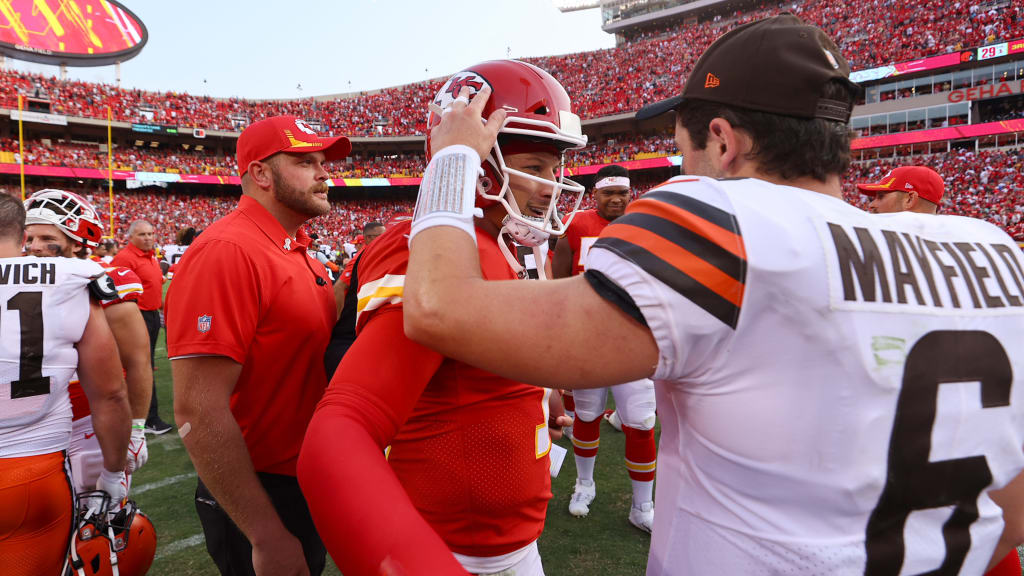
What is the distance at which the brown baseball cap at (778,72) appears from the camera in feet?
3.48

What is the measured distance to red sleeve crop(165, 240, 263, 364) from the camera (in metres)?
1.87

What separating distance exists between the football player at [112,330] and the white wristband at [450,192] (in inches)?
121

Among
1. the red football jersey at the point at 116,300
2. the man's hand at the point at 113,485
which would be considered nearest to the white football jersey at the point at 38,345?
the man's hand at the point at 113,485

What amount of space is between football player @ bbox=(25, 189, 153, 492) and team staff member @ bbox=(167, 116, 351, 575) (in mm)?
1542

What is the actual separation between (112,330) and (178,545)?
1692mm

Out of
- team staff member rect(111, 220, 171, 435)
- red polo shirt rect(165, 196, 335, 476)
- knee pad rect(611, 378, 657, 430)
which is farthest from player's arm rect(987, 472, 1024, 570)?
team staff member rect(111, 220, 171, 435)

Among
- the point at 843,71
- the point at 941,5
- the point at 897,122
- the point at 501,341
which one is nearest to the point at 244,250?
the point at 501,341

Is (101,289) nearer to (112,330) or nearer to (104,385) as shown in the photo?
(104,385)

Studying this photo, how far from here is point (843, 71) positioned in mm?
1114

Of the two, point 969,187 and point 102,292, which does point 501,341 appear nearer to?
point 102,292

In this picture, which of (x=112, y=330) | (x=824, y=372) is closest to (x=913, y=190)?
(x=824, y=372)

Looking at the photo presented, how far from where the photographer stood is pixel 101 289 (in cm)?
251

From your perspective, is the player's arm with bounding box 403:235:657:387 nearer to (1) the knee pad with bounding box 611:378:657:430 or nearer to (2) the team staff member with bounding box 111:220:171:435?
(1) the knee pad with bounding box 611:378:657:430

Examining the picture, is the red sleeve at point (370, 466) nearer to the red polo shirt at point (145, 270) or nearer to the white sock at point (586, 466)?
the white sock at point (586, 466)
